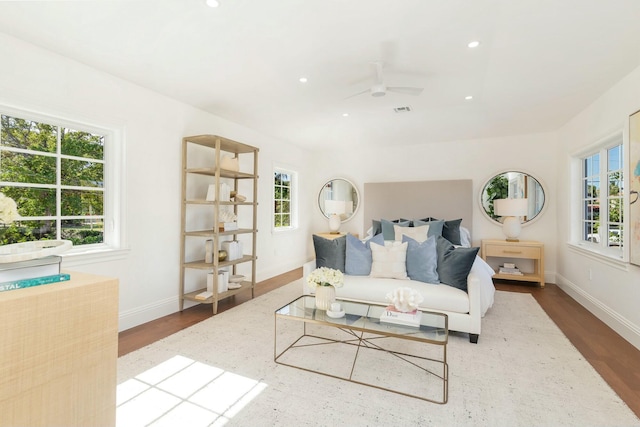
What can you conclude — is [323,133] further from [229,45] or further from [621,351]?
[621,351]

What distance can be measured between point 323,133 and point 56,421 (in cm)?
462

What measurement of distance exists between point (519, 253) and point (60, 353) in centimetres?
542

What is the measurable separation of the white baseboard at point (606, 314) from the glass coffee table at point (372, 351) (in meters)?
1.72

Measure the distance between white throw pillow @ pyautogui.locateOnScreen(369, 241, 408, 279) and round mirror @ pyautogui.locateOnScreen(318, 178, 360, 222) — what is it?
8.52 feet

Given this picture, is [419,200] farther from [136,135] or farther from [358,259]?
[136,135]

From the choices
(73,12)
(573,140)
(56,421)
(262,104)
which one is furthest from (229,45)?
(573,140)

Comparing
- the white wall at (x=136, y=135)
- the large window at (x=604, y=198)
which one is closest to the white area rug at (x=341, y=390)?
the white wall at (x=136, y=135)

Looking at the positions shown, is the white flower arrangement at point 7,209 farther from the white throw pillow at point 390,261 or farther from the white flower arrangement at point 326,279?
the white throw pillow at point 390,261

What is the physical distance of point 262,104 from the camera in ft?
12.0

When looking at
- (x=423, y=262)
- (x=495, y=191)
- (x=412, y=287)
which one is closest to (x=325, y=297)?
(x=412, y=287)

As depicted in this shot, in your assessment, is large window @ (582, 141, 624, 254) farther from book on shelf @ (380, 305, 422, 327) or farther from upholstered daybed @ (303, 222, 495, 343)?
book on shelf @ (380, 305, 422, 327)

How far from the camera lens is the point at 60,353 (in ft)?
2.72

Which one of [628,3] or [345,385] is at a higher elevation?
[628,3]

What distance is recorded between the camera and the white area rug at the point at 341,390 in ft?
5.73
